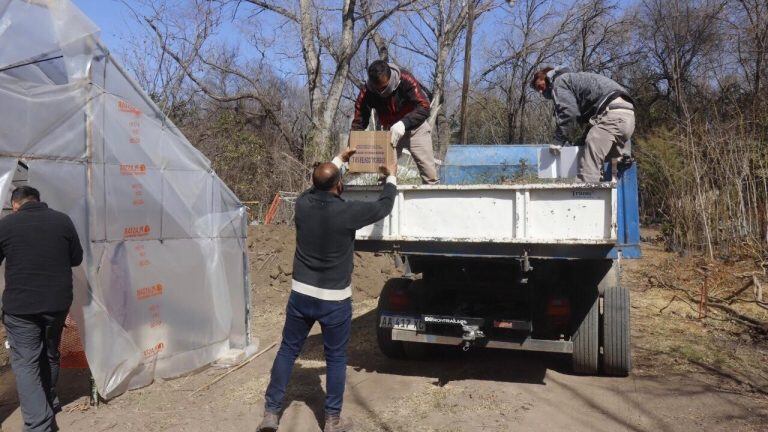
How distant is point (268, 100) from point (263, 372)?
2131 cm

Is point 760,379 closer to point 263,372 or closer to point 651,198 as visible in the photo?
point 263,372

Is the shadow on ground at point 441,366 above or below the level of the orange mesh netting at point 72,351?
below

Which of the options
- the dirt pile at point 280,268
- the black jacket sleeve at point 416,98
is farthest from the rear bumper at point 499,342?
the dirt pile at point 280,268

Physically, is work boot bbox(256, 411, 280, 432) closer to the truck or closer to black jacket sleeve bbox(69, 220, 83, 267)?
the truck

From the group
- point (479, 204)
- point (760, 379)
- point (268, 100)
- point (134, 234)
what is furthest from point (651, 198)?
point (268, 100)

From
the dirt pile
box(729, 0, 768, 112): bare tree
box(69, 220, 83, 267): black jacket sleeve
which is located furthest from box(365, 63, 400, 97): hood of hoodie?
box(729, 0, 768, 112): bare tree

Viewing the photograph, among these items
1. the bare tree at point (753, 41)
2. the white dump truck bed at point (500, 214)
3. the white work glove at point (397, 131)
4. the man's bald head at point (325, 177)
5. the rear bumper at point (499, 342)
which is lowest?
the rear bumper at point (499, 342)

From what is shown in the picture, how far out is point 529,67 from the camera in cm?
3409

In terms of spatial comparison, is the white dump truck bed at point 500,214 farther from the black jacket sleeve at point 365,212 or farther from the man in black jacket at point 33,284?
the man in black jacket at point 33,284

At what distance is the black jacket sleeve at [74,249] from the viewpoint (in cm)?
491

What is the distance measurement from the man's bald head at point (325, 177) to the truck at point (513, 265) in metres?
1.04

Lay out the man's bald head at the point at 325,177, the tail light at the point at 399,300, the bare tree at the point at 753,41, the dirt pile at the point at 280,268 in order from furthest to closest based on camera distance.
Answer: the bare tree at the point at 753,41
the dirt pile at the point at 280,268
the tail light at the point at 399,300
the man's bald head at the point at 325,177

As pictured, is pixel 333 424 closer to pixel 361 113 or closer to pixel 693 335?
pixel 361 113

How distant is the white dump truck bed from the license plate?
81 centimetres
